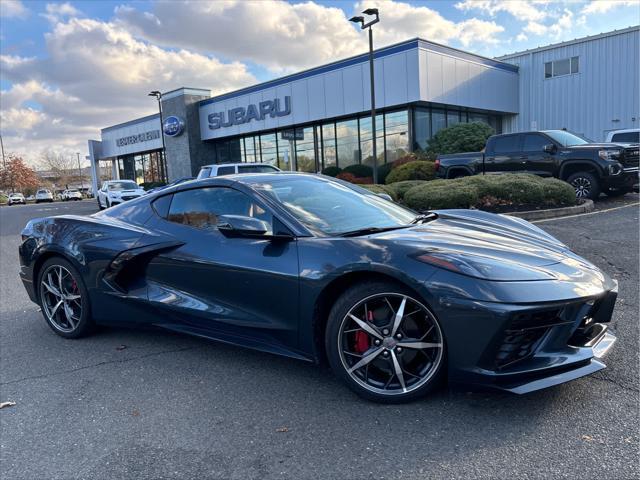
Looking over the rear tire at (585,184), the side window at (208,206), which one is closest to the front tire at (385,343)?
the side window at (208,206)

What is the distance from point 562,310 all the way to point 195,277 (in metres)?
2.29

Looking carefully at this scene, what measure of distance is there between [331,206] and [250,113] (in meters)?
26.1

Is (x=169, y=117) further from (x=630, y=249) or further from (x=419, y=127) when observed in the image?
(x=630, y=249)

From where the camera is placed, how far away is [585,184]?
11531 mm

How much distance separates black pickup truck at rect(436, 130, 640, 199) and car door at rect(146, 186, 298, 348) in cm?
1047

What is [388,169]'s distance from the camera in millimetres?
21016

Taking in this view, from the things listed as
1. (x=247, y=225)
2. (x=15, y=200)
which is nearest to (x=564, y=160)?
(x=247, y=225)

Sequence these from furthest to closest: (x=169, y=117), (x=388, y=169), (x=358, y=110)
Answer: (x=169, y=117) → (x=358, y=110) → (x=388, y=169)

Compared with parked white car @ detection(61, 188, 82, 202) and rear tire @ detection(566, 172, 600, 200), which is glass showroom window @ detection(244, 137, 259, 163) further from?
parked white car @ detection(61, 188, 82, 202)

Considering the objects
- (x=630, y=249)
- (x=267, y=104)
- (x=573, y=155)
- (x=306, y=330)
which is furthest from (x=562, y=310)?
(x=267, y=104)

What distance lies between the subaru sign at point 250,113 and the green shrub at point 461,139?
8.94 m

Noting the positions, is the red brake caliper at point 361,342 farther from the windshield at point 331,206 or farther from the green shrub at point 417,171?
the green shrub at point 417,171

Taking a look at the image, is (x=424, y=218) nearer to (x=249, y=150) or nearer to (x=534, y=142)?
(x=534, y=142)

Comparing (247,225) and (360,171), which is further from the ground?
(360,171)
